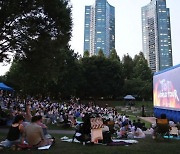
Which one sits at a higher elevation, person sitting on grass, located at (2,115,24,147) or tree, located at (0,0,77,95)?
tree, located at (0,0,77,95)

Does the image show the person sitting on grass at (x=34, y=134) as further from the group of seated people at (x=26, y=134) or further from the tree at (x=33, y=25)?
the tree at (x=33, y=25)

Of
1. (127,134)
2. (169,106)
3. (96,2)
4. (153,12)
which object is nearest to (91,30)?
(96,2)

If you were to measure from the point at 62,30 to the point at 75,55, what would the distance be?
113ft

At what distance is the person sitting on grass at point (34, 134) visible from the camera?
8.13 metres

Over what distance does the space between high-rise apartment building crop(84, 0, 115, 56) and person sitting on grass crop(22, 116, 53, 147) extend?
4647 inches

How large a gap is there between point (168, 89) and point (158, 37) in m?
107

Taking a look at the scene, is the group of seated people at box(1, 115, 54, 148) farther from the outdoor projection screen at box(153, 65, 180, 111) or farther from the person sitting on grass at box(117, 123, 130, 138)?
the outdoor projection screen at box(153, 65, 180, 111)

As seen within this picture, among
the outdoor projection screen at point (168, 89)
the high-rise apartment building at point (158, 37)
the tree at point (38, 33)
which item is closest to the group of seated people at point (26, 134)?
the tree at point (38, 33)

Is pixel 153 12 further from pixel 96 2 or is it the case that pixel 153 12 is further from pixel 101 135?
pixel 101 135

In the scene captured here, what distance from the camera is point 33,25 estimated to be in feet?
48.8

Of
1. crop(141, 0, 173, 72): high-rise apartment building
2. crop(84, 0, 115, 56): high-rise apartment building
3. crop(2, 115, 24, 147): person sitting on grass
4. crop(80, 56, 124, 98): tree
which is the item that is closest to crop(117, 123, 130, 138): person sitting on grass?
crop(2, 115, 24, 147): person sitting on grass

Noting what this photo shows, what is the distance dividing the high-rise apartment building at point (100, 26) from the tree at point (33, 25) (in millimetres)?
110065

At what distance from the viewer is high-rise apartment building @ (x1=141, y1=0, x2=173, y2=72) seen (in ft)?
398

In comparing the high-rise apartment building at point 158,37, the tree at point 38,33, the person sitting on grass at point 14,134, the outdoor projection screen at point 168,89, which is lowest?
the person sitting on grass at point 14,134
